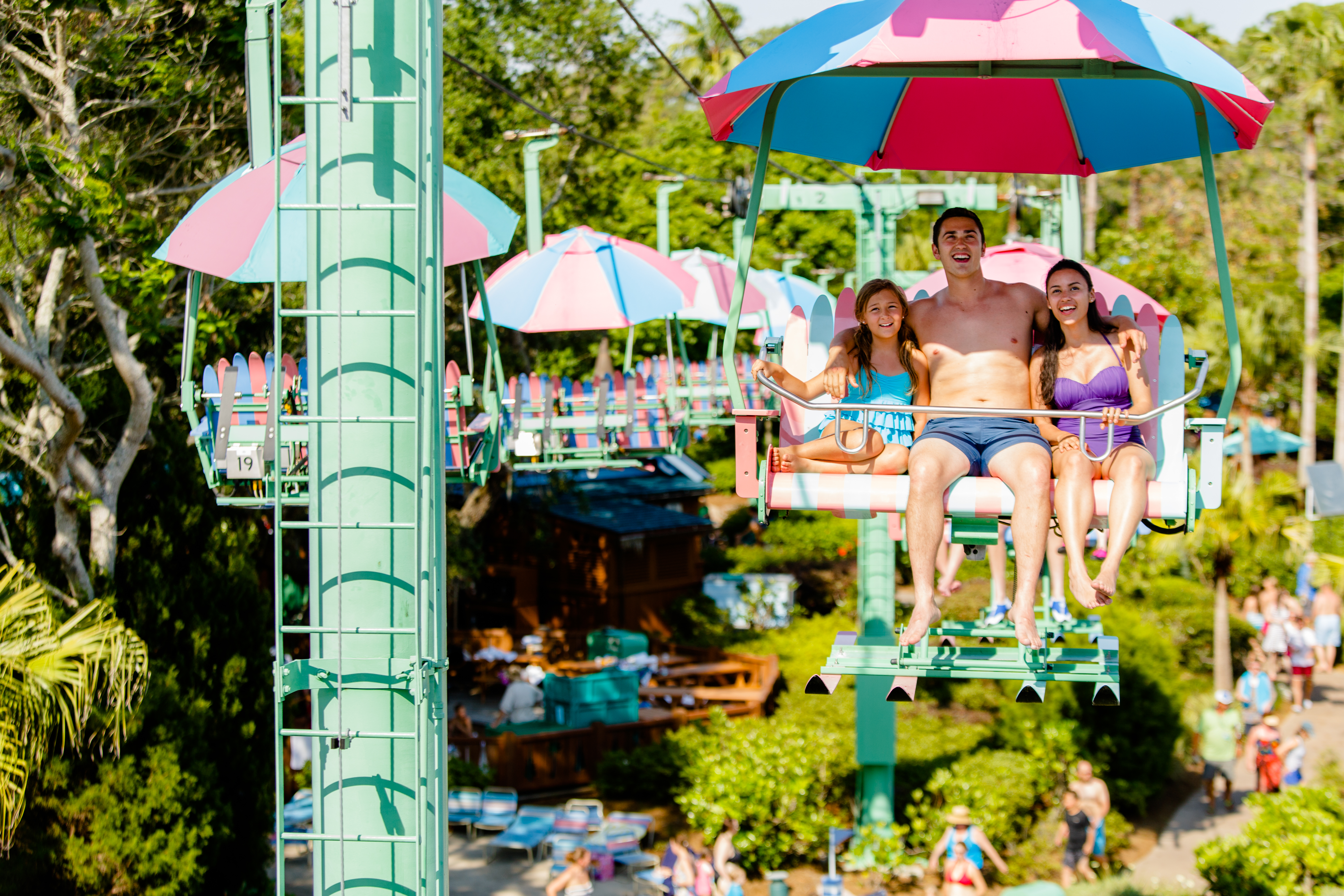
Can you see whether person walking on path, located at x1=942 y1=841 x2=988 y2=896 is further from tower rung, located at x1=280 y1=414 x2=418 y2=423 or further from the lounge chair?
tower rung, located at x1=280 y1=414 x2=418 y2=423

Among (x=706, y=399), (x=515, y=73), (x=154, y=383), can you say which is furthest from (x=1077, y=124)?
(x=515, y=73)

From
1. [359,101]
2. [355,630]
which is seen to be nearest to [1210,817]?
[355,630]

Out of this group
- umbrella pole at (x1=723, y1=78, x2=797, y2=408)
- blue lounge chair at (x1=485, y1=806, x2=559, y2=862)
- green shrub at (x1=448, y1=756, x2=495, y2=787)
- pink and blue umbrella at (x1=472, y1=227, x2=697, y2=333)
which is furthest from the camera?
green shrub at (x1=448, y1=756, x2=495, y2=787)

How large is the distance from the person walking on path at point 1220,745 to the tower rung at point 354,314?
13.7 m

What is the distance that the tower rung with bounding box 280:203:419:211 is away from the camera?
3910 millimetres

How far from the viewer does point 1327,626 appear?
20.6 m

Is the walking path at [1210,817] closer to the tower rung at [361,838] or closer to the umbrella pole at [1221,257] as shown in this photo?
the umbrella pole at [1221,257]

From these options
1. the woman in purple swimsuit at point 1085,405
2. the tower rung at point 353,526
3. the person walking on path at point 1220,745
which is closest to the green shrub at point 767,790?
the person walking on path at point 1220,745

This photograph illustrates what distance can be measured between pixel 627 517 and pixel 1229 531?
10534mm

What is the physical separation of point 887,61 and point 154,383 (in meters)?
9.93

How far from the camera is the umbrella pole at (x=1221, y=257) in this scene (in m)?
4.61

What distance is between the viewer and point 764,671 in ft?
62.9

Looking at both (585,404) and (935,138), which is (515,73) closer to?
(585,404)

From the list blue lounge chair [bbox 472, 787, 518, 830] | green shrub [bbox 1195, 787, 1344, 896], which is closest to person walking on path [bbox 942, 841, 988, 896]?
green shrub [bbox 1195, 787, 1344, 896]
